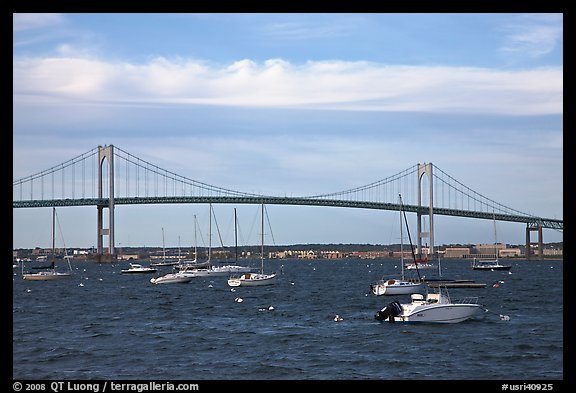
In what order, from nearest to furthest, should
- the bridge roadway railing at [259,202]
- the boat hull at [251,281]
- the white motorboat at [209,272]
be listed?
the boat hull at [251,281] < the white motorboat at [209,272] < the bridge roadway railing at [259,202]

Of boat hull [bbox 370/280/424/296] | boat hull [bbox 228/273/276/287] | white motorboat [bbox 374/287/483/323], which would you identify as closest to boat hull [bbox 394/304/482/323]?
white motorboat [bbox 374/287/483/323]

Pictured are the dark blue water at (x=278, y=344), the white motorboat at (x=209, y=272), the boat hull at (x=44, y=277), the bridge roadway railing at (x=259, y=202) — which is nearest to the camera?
the dark blue water at (x=278, y=344)

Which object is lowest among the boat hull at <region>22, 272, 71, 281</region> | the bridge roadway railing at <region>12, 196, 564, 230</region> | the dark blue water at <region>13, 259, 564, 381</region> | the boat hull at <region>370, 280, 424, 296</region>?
the boat hull at <region>22, 272, 71, 281</region>

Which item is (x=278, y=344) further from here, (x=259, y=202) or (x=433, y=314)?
(x=259, y=202)

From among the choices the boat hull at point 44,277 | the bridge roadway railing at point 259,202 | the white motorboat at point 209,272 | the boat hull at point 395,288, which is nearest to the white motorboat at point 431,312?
the boat hull at point 395,288

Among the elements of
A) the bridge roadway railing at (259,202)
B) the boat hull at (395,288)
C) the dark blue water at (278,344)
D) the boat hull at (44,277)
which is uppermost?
the bridge roadway railing at (259,202)

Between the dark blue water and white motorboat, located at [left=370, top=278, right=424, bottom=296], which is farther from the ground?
white motorboat, located at [left=370, top=278, right=424, bottom=296]

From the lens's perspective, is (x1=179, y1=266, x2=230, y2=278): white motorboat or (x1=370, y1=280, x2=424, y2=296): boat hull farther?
(x1=179, y1=266, x2=230, y2=278): white motorboat

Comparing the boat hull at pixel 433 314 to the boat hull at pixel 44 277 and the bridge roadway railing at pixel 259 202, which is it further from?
the bridge roadway railing at pixel 259 202

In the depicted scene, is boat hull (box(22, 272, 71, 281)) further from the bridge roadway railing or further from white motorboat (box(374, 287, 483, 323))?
white motorboat (box(374, 287, 483, 323))

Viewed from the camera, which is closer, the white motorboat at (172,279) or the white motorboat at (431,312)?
the white motorboat at (431,312)

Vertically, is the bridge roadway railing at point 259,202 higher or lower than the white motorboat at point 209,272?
higher
